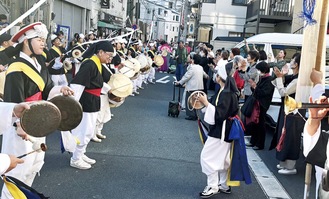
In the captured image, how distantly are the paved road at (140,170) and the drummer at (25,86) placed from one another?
972 millimetres

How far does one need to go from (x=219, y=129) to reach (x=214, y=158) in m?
0.35

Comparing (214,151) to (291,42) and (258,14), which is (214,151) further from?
(258,14)

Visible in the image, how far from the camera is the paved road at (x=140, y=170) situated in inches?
170

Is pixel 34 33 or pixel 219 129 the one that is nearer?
pixel 34 33

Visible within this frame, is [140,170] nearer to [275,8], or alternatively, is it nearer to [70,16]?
[275,8]

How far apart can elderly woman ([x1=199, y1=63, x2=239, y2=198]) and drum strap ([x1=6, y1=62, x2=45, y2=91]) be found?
5.70ft

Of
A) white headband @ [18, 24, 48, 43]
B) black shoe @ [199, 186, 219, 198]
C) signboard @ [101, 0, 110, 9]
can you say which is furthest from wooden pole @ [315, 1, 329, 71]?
signboard @ [101, 0, 110, 9]

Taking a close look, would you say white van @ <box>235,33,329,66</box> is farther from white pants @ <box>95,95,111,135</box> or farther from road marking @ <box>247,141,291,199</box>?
white pants @ <box>95,95,111,135</box>

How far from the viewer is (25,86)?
328 centimetres

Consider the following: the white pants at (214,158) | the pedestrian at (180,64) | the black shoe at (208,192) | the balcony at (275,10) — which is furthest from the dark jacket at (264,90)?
the balcony at (275,10)

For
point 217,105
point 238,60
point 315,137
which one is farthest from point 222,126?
point 238,60

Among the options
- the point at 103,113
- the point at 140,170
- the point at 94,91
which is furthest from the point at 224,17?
the point at 140,170

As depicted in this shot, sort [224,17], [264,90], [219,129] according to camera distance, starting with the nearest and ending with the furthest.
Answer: [219,129], [264,90], [224,17]

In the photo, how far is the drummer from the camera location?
10.4 ft
